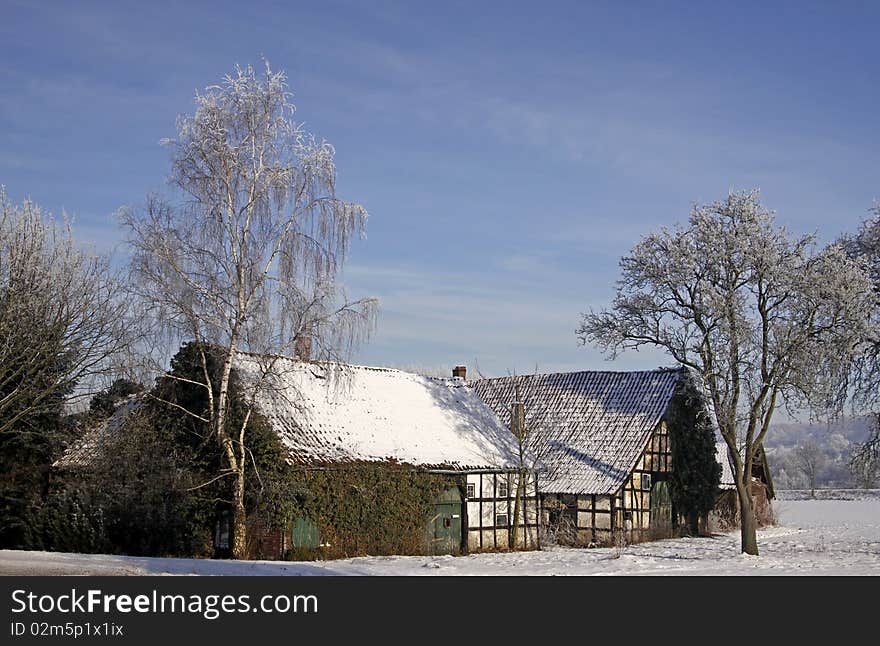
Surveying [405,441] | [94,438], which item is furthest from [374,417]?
[94,438]

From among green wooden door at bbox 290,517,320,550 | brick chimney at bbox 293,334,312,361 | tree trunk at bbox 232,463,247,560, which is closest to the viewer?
brick chimney at bbox 293,334,312,361

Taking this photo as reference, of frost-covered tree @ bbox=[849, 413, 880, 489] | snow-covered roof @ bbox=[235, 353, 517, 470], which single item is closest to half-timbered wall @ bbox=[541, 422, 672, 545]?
snow-covered roof @ bbox=[235, 353, 517, 470]

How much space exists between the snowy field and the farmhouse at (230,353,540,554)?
1855 mm

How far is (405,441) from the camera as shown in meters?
30.8

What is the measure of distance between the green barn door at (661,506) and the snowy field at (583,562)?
0.85 metres

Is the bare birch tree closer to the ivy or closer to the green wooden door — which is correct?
the green wooden door

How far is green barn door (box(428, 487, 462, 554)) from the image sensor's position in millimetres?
29875

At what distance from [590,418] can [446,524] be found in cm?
1048

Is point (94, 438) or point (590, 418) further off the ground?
point (590, 418)

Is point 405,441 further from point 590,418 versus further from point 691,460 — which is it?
point 691,460

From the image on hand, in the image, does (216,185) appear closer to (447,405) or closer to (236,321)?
(236,321)
